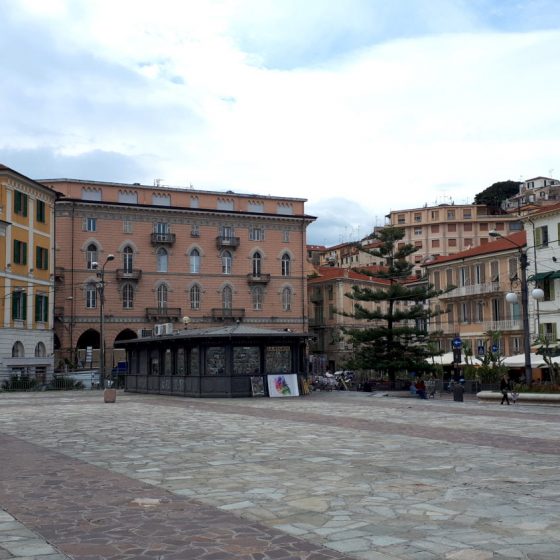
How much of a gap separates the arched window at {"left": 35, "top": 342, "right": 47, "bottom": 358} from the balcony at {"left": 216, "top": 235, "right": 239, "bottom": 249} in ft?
68.9

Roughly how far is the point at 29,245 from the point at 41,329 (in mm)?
5787

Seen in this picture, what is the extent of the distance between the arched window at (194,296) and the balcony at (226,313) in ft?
5.24

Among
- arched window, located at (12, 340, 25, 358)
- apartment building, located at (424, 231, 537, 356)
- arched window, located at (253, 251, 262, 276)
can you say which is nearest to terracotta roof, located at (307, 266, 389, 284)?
arched window, located at (253, 251, 262, 276)

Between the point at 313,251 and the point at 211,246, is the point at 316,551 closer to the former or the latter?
the point at 211,246

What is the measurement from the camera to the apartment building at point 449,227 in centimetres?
9994

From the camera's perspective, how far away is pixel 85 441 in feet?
50.9

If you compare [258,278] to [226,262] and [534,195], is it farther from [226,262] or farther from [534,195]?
[534,195]

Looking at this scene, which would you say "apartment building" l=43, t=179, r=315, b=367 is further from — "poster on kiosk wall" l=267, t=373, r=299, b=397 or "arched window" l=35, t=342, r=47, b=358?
"poster on kiosk wall" l=267, t=373, r=299, b=397

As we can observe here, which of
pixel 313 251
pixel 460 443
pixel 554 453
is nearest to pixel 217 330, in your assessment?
pixel 460 443

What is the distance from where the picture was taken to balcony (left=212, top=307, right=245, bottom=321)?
221ft

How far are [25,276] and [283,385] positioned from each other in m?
23.7

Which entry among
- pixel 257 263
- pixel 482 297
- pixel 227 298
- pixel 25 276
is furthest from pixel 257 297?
pixel 25 276

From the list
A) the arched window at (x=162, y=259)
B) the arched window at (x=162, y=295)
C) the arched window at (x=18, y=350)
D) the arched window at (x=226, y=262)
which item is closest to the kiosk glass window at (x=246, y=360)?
the arched window at (x=18, y=350)

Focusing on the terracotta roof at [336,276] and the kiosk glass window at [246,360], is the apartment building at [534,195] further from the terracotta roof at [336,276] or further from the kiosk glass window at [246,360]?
the kiosk glass window at [246,360]
